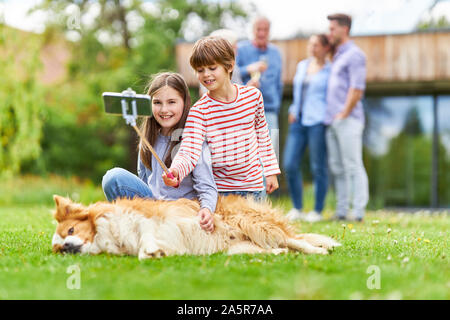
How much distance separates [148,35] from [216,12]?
5.25 m

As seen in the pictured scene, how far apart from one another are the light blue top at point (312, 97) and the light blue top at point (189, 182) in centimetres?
298

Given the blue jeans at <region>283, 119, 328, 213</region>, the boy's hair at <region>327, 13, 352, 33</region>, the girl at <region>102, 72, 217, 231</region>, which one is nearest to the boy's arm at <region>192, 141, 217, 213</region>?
the girl at <region>102, 72, 217, 231</region>

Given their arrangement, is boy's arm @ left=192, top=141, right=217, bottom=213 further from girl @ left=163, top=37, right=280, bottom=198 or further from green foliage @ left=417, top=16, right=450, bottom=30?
green foliage @ left=417, top=16, right=450, bottom=30

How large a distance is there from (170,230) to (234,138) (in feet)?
2.95

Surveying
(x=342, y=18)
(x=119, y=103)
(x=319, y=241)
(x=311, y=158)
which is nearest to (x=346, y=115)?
(x=311, y=158)

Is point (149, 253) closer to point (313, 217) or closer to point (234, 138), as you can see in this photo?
point (234, 138)

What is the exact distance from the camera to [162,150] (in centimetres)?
366

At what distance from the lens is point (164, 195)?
3.60m

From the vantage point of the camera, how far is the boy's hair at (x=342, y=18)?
609 centimetres

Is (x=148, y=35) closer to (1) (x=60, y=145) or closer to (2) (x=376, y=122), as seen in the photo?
(1) (x=60, y=145)

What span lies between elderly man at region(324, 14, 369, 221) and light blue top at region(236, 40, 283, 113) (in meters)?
0.75

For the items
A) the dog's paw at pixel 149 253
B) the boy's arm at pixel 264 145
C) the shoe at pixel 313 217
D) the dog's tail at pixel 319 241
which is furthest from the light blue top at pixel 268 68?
the dog's paw at pixel 149 253

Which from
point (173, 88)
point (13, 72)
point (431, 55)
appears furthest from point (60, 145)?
point (173, 88)

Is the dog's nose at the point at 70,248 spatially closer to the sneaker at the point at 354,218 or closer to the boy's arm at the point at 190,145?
the boy's arm at the point at 190,145
